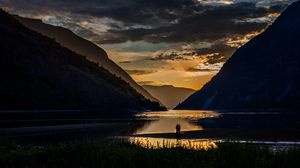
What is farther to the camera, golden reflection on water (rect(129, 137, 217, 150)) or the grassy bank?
golden reflection on water (rect(129, 137, 217, 150))

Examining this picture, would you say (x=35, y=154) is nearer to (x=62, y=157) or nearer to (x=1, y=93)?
(x=62, y=157)

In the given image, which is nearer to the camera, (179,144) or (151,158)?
(151,158)

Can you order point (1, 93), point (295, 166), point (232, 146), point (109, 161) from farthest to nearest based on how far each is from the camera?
point (1, 93) → point (232, 146) → point (109, 161) → point (295, 166)

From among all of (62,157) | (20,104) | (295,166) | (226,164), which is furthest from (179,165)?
(20,104)

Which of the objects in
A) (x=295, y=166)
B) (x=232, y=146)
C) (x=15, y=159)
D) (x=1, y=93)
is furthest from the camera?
(x=1, y=93)

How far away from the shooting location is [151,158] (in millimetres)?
17797

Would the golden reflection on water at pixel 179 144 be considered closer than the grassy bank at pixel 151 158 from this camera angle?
No

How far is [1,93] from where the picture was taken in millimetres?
199375

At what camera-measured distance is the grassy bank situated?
54.9 feet

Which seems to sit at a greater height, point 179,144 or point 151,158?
point 179,144

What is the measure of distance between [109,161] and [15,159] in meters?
5.82

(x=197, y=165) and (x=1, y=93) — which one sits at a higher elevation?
(x=1, y=93)

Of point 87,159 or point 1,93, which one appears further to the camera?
point 1,93

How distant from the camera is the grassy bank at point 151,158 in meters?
16.7
